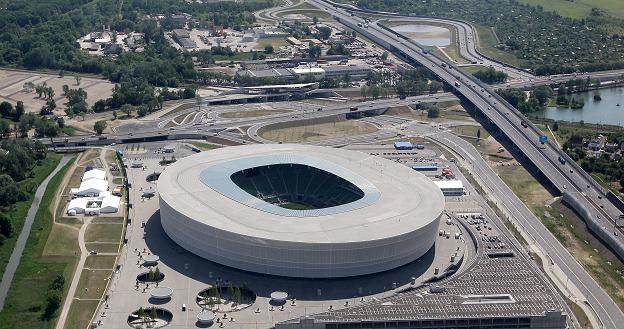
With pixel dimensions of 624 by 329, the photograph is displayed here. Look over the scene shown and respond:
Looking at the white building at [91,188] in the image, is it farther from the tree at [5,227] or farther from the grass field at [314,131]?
the grass field at [314,131]

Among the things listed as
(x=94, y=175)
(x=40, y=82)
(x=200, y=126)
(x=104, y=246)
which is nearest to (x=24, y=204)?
(x=94, y=175)

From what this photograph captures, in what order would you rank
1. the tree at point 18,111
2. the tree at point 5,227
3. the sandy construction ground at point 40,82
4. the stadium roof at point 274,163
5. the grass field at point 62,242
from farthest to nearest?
the sandy construction ground at point 40,82 → the tree at point 18,111 → the tree at point 5,227 → the grass field at point 62,242 → the stadium roof at point 274,163

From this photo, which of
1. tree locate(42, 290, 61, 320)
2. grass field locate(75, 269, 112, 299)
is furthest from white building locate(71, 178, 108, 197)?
tree locate(42, 290, 61, 320)

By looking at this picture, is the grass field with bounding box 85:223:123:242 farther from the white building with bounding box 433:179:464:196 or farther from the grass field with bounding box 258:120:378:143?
the grass field with bounding box 258:120:378:143

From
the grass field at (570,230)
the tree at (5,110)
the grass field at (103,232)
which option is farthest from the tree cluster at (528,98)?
the tree at (5,110)

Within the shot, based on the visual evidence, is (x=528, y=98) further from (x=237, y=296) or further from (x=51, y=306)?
(x=51, y=306)

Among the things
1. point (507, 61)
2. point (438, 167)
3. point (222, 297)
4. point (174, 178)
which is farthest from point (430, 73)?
point (222, 297)
